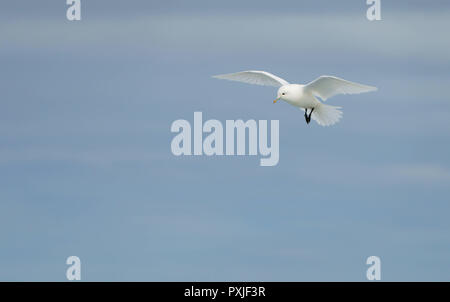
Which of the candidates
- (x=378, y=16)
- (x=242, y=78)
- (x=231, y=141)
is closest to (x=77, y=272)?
(x=231, y=141)

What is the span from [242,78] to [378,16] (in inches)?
126

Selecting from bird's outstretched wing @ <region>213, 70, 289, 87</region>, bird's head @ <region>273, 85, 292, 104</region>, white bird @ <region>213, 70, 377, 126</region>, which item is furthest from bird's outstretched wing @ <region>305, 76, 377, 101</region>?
bird's outstretched wing @ <region>213, 70, 289, 87</region>

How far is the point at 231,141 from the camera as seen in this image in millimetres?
17844

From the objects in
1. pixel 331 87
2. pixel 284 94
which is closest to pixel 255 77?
pixel 284 94

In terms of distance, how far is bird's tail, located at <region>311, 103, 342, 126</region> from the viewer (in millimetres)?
18094

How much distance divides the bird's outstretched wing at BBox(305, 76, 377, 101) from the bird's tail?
1.90ft

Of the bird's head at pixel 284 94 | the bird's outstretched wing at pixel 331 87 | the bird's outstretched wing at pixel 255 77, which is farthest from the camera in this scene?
the bird's outstretched wing at pixel 255 77

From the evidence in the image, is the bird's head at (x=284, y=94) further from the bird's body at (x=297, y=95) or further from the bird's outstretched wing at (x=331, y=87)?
the bird's outstretched wing at (x=331, y=87)

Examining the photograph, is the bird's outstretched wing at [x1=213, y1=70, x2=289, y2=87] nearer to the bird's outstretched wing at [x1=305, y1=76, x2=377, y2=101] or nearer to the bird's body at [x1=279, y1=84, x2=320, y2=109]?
the bird's body at [x1=279, y1=84, x2=320, y2=109]

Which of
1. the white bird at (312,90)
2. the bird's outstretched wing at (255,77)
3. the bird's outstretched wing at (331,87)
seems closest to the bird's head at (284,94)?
the white bird at (312,90)

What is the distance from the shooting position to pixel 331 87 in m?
17.1

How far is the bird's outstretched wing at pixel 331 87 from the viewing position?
54.6 ft

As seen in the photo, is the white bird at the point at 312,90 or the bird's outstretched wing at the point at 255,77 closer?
the white bird at the point at 312,90
